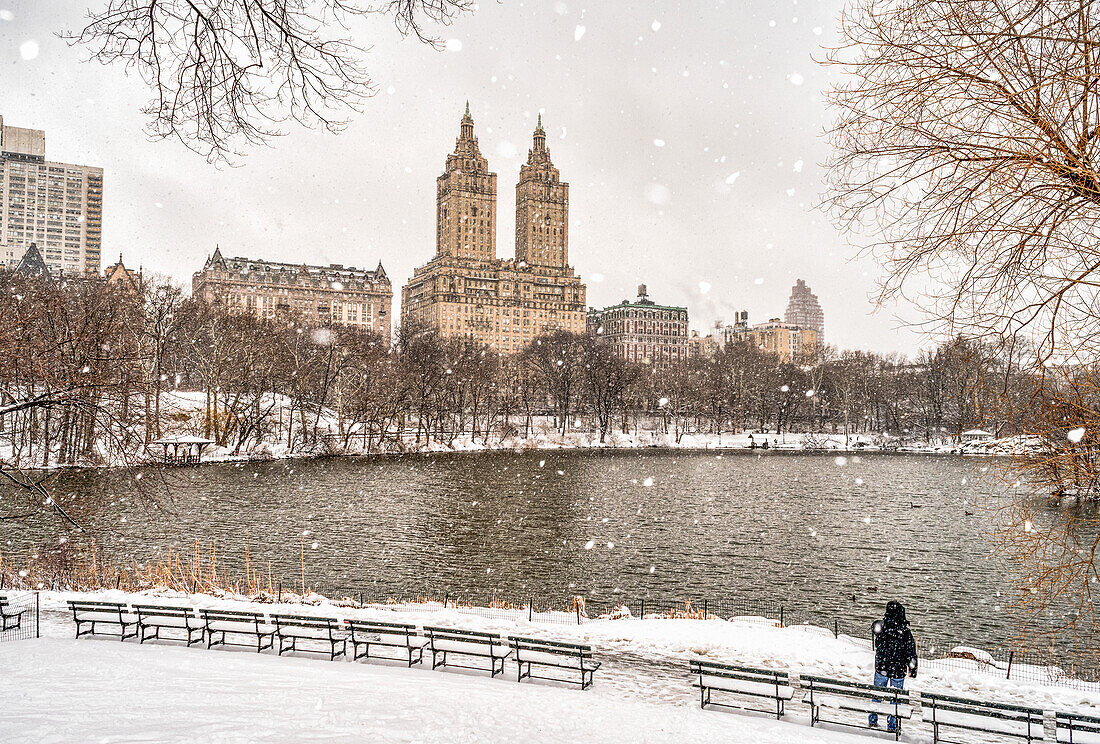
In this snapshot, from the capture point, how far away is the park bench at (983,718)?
354 inches

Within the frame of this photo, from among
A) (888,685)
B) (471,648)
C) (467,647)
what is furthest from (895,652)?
(467,647)

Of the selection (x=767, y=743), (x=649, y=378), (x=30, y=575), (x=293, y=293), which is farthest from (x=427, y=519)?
(x=293, y=293)

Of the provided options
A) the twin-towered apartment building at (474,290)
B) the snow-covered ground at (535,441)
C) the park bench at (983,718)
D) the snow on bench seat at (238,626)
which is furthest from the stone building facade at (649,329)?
the park bench at (983,718)

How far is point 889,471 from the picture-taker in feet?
167

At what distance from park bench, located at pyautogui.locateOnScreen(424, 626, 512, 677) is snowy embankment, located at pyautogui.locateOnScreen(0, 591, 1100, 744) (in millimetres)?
341

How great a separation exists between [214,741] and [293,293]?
173m

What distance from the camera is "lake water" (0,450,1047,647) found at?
20266 mm

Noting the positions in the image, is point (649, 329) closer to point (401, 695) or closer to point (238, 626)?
point (238, 626)

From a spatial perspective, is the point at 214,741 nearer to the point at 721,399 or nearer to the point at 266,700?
the point at 266,700

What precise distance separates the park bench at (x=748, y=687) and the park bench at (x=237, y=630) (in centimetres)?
755

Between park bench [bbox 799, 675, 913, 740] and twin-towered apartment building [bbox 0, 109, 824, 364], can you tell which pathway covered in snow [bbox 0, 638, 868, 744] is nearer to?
park bench [bbox 799, 675, 913, 740]

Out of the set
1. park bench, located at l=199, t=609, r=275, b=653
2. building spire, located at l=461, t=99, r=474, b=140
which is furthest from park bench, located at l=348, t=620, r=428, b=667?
building spire, located at l=461, t=99, r=474, b=140

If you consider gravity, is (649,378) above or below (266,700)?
above

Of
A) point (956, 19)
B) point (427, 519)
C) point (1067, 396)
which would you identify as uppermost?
point (956, 19)
